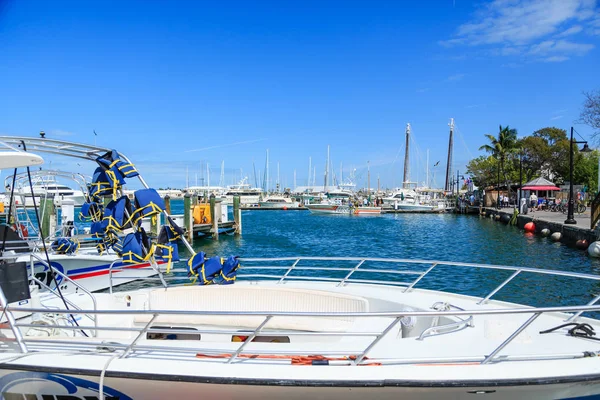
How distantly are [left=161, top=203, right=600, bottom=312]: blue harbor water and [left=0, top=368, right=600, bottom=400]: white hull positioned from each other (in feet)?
32.3

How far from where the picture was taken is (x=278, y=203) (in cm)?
8781

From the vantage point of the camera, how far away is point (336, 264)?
66.5ft

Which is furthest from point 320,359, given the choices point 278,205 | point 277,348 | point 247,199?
point 247,199

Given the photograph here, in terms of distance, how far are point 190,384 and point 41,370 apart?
149 centimetres

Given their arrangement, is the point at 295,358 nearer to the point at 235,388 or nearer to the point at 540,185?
the point at 235,388

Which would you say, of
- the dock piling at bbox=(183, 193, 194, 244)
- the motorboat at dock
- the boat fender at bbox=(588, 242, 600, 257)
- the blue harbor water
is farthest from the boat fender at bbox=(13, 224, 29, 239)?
the boat fender at bbox=(588, 242, 600, 257)

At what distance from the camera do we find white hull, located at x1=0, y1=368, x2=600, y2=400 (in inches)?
154

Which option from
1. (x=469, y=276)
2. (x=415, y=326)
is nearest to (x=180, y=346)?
(x=415, y=326)

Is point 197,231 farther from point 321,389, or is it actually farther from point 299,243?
point 321,389

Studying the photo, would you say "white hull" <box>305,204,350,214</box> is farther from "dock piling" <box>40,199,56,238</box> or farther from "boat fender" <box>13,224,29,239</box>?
"boat fender" <box>13,224,29,239</box>

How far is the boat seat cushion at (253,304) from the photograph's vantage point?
20.7ft

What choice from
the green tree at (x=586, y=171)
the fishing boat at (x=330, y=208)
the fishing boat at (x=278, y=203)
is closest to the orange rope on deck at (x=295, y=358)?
the green tree at (x=586, y=171)

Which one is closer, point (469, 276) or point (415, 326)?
point (415, 326)

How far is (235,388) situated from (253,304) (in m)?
2.71
